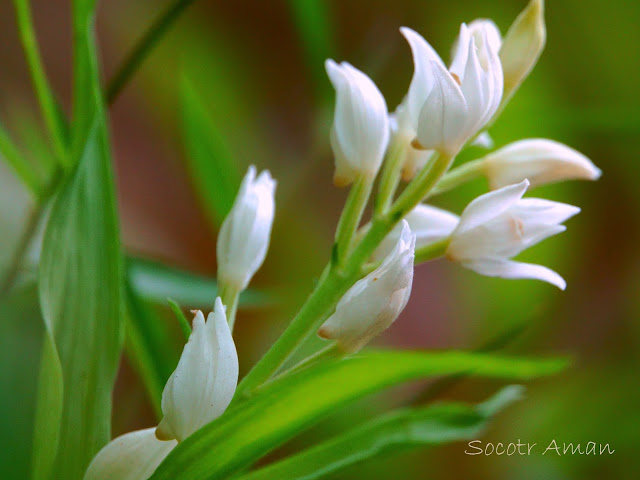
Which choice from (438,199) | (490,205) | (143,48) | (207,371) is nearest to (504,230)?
(490,205)

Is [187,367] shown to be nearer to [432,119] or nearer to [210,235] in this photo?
[432,119]

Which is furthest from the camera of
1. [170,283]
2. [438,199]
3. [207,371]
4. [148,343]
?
[438,199]

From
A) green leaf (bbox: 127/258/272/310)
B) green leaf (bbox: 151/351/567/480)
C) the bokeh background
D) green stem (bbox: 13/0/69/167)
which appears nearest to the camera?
green leaf (bbox: 151/351/567/480)

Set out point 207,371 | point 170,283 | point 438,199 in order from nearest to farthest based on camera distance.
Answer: point 207,371, point 170,283, point 438,199

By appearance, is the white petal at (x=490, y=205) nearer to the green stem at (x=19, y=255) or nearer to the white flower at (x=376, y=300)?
the white flower at (x=376, y=300)

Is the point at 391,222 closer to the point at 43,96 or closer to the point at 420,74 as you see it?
the point at 420,74

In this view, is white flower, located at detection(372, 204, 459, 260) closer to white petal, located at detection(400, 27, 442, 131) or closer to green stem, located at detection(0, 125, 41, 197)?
white petal, located at detection(400, 27, 442, 131)

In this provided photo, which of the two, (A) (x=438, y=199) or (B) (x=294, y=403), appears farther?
(A) (x=438, y=199)

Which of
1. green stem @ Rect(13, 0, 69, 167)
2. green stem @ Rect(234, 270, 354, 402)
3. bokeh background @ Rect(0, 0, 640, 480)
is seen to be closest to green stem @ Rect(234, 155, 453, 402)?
A: green stem @ Rect(234, 270, 354, 402)
